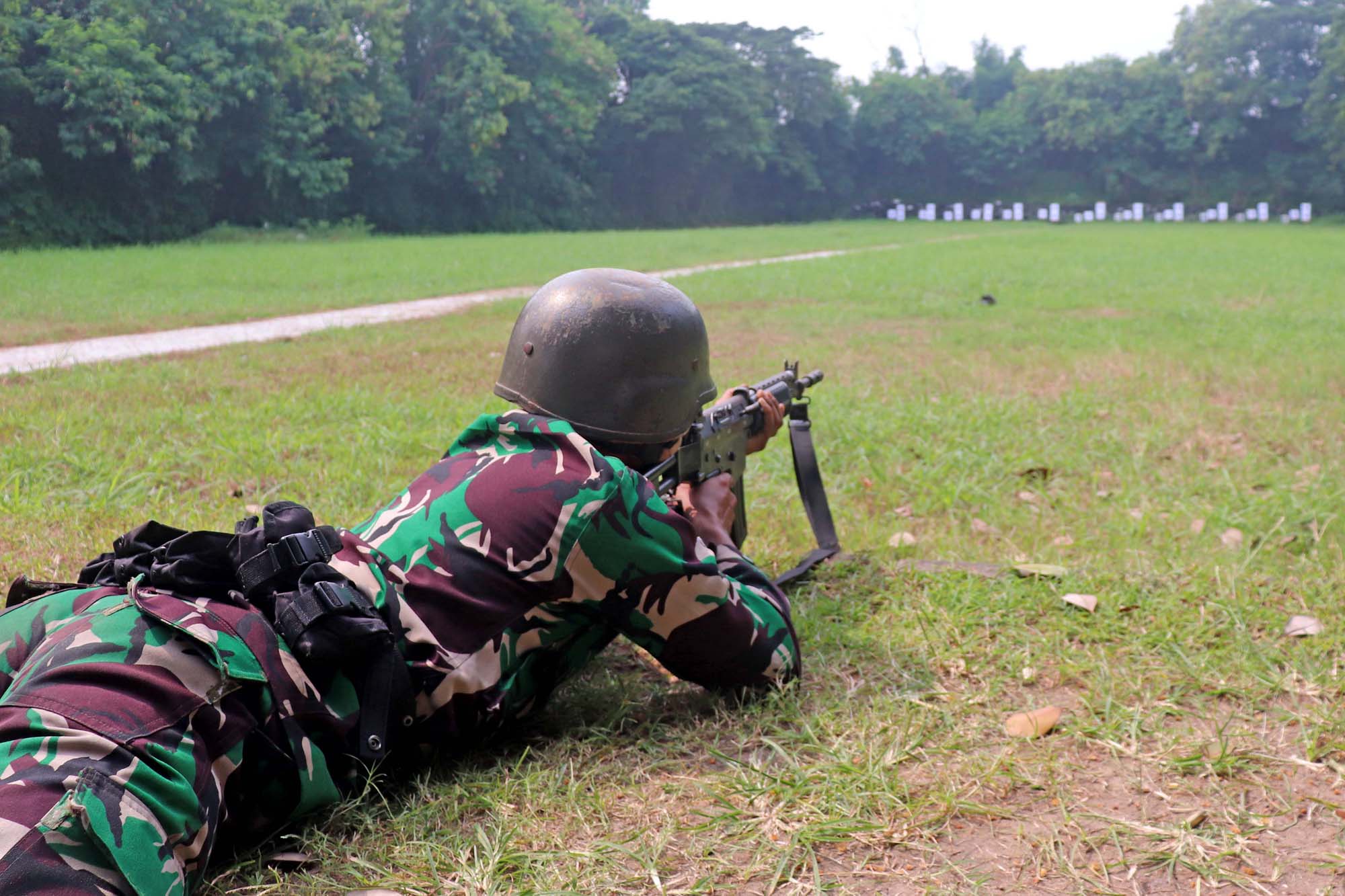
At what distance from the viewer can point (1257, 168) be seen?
51750 mm

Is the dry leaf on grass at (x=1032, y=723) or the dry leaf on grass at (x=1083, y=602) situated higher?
the dry leaf on grass at (x=1083, y=602)

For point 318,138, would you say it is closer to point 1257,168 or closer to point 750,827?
point 750,827

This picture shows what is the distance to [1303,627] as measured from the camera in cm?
306

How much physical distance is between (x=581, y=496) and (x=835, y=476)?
2.97 metres

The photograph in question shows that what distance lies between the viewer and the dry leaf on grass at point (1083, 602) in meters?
3.23

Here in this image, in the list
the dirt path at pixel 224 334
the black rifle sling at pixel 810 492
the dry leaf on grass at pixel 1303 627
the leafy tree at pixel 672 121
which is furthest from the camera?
the leafy tree at pixel 672 121

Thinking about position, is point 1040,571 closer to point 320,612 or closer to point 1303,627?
point 1303,627

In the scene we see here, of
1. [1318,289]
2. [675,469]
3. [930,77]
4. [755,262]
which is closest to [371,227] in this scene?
[755,262]

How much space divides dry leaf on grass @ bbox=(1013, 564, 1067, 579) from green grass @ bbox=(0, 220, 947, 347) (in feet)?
22.4

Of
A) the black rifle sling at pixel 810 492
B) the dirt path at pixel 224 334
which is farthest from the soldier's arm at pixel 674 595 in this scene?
the dirt path at pixel 224 334

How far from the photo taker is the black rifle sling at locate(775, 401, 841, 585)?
3588 mm

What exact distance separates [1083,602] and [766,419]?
3.47 feet

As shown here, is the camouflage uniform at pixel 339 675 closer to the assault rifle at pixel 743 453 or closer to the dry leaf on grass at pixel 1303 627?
the assault rifle at pixel 743 453

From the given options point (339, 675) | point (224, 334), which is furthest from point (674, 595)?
point (224, 334)
